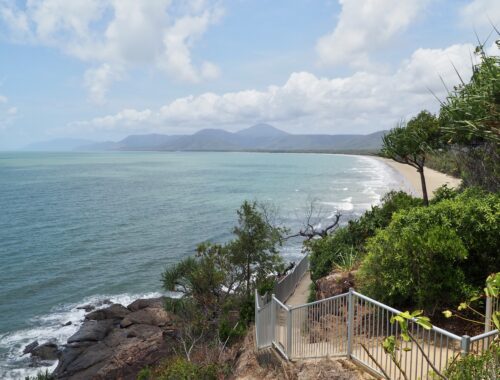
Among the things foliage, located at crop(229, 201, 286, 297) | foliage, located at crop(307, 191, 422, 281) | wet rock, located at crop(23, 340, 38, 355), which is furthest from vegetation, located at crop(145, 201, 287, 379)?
wet rock, located at crop(23, 340, 38, 355)

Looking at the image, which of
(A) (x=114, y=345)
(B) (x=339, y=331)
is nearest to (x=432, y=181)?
(A) (x=114, y=345)

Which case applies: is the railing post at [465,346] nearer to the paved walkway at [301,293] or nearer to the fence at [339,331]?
the fence at [339,331]

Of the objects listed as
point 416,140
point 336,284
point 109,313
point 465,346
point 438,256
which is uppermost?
point 416,140

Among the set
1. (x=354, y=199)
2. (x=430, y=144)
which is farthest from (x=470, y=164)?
(x=354, y=199)

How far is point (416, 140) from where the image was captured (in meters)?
18.5

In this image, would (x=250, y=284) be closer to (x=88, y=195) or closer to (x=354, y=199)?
(x=354, y=199)

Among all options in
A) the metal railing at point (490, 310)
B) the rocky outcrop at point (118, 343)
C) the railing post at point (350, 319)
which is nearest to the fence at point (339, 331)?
the railing post at point (350, 319)

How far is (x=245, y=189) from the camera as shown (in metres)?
75.2

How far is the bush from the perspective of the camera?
852 centimetres

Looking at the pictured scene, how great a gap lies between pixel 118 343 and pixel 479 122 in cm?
1822

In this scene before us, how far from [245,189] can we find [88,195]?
25.6 metres

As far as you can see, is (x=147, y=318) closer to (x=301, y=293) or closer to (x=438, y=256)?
(x=301, y=293)

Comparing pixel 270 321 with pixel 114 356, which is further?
pixel 114 356

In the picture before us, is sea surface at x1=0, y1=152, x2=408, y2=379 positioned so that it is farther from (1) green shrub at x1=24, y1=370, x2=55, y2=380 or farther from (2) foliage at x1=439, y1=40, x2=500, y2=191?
(2) foliage at x1=439, y1=40, x2=500, y2=191
